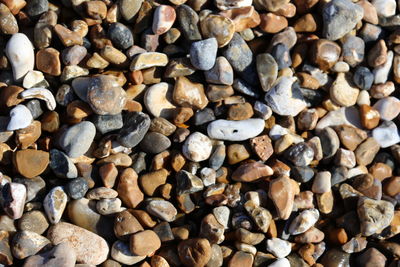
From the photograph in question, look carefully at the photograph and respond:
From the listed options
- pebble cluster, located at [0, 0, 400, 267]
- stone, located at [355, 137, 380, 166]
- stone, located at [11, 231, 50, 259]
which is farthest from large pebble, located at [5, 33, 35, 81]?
stone, located at [355, 137, 380, 166]

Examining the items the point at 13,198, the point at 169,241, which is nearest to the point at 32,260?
the point at 13,198

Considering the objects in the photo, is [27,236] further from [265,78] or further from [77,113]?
[265,78]

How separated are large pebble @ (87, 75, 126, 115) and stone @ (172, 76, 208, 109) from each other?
162mm

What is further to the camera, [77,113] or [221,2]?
[221,2]

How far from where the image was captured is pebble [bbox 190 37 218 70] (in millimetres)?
1434

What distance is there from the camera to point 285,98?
1.48 meters

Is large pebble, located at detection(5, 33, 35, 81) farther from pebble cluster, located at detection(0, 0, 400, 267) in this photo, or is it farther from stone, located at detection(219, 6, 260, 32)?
stone, located at detection(219, 6, 260, 32)

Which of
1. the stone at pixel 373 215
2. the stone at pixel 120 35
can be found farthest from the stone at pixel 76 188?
the stone at pixel 373 215

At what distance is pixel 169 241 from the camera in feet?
4.51

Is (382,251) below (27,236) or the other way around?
below

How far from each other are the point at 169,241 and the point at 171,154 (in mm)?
245

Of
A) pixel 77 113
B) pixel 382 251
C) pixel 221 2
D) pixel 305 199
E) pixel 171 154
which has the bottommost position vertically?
pixel 382 251

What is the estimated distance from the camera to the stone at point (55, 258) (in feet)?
4.15

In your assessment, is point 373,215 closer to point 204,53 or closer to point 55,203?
point 204,53
